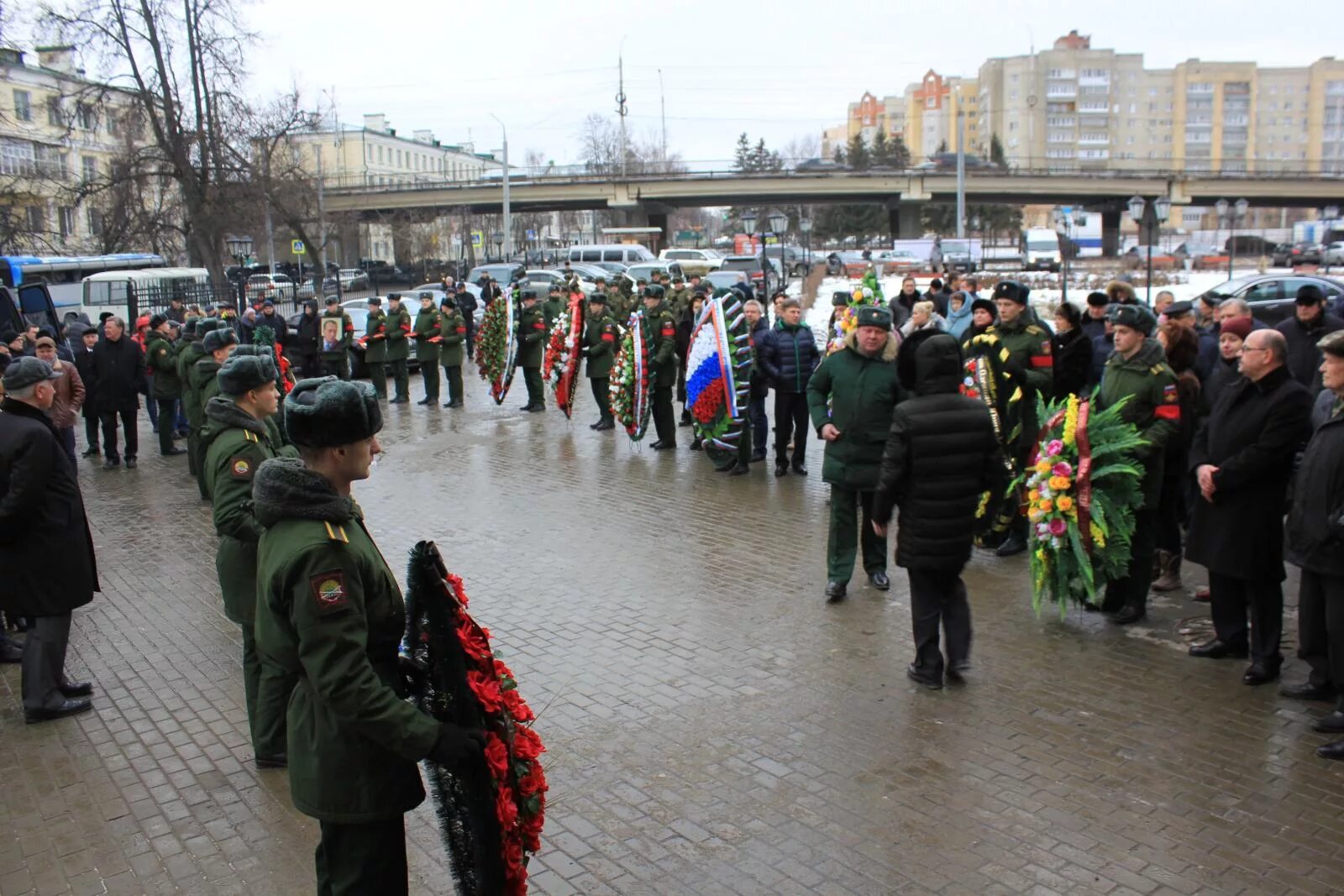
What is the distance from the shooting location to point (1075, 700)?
5930mm

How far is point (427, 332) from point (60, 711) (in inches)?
474

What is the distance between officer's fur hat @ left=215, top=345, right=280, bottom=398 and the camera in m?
5.37

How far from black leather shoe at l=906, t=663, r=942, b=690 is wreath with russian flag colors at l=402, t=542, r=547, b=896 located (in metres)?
3.29

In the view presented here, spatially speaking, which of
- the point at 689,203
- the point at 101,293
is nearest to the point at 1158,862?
the point at 101,293

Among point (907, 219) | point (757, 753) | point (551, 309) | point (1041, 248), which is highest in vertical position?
point (907, 219)

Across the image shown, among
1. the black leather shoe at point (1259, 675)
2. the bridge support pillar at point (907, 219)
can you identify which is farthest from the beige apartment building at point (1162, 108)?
the black leather shoe at point (1259, 675)

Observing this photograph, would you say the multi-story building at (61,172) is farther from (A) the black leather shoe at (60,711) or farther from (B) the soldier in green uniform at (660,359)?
(A) the black leather shoe at (60,711)

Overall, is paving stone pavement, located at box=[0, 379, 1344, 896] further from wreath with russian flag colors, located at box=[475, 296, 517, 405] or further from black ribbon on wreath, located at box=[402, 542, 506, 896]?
wreath with russian flag colors, located at box=[475, 296, 517, 405]

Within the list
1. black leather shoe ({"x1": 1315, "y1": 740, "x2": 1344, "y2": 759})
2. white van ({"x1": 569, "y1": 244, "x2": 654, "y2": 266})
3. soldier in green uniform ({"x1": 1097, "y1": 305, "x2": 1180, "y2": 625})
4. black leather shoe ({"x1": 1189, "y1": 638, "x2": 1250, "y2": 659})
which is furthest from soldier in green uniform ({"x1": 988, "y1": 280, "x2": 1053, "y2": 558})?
white van ({"x1": 569, "y1": 244, "x2": 654, "y2": 266})

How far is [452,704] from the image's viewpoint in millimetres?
3223

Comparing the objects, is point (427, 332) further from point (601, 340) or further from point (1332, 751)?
point (1332, 751)

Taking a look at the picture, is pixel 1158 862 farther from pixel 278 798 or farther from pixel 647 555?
pixel 647 555

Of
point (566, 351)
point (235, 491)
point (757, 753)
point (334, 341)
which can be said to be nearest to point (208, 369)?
point (235, 491)

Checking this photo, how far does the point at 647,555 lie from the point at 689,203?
68.5m
